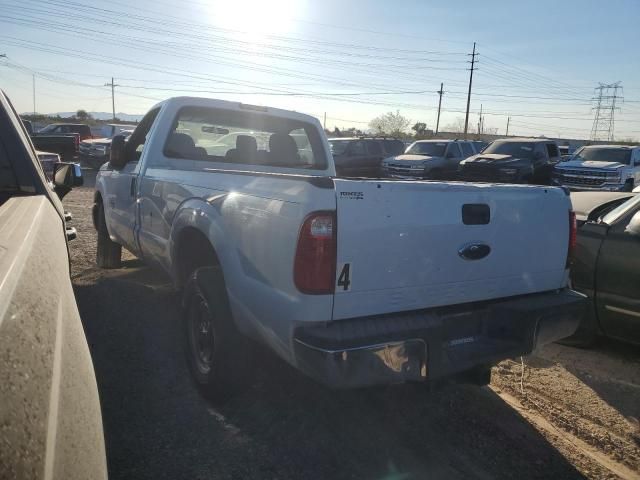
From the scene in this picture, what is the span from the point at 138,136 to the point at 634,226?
465 cm

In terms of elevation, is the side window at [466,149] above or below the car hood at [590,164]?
above

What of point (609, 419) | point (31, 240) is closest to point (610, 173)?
point (609, 419)

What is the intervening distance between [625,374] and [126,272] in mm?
5516

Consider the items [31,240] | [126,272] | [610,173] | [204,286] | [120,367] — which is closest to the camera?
[31,240]

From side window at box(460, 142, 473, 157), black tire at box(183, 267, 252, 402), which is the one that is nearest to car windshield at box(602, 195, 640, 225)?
black tire at box(183, 267, 252, 402)

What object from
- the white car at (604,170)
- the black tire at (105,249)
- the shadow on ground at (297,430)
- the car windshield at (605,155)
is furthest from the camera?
the car windshield at (605,155)

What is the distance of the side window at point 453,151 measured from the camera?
18.7 metres

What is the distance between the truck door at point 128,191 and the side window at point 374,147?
51.0 ft

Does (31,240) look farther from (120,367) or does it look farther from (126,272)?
(126,272)

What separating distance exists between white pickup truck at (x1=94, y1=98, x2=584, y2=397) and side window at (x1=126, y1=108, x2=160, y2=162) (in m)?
1.39

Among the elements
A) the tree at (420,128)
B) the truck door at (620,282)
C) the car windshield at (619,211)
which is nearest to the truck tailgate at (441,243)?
the truck door at (620,282)

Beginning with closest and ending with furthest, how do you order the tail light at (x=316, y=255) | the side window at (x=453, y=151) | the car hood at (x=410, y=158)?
the tail light at (x=316, y=255)
the car hood at (x=410, y=158)
the side window at (x=453, y=151)

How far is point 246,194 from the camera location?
9.30 feet

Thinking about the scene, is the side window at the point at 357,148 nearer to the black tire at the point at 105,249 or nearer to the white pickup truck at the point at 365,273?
the black tire at the point at 105,249
